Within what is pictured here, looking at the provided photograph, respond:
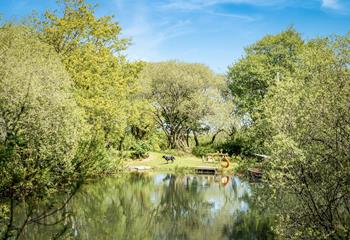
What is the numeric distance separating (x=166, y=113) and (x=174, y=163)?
19046mm

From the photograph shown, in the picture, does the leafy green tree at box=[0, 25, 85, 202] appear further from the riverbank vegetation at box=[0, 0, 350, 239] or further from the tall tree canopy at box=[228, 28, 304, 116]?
the tall tree canopy at box=[228, 28, 304, 116]

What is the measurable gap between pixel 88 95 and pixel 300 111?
29907 mm

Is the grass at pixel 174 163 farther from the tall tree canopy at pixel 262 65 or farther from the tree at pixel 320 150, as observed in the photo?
Answer: the tree at pixel 320 150

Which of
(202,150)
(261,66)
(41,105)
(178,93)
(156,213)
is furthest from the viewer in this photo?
(178,93)

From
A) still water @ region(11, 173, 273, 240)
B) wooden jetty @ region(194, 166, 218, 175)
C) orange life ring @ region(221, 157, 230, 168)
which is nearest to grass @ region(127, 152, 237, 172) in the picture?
orange life ring @ region(221, 157, 230, 168)

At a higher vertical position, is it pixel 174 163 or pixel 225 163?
pixel 174 163

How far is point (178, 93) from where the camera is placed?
264 feet

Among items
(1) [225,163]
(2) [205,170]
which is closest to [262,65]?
(1) [225,163]

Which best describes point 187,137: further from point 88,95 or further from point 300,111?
point 300,111

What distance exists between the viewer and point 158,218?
32.4 metres

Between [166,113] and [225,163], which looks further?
[166,113]

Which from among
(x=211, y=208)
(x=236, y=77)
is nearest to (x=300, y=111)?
(x=211, y=208)

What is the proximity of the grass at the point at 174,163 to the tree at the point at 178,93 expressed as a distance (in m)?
8.54

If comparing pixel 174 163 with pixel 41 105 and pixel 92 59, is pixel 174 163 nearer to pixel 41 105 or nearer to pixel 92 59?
pixel 92 59
